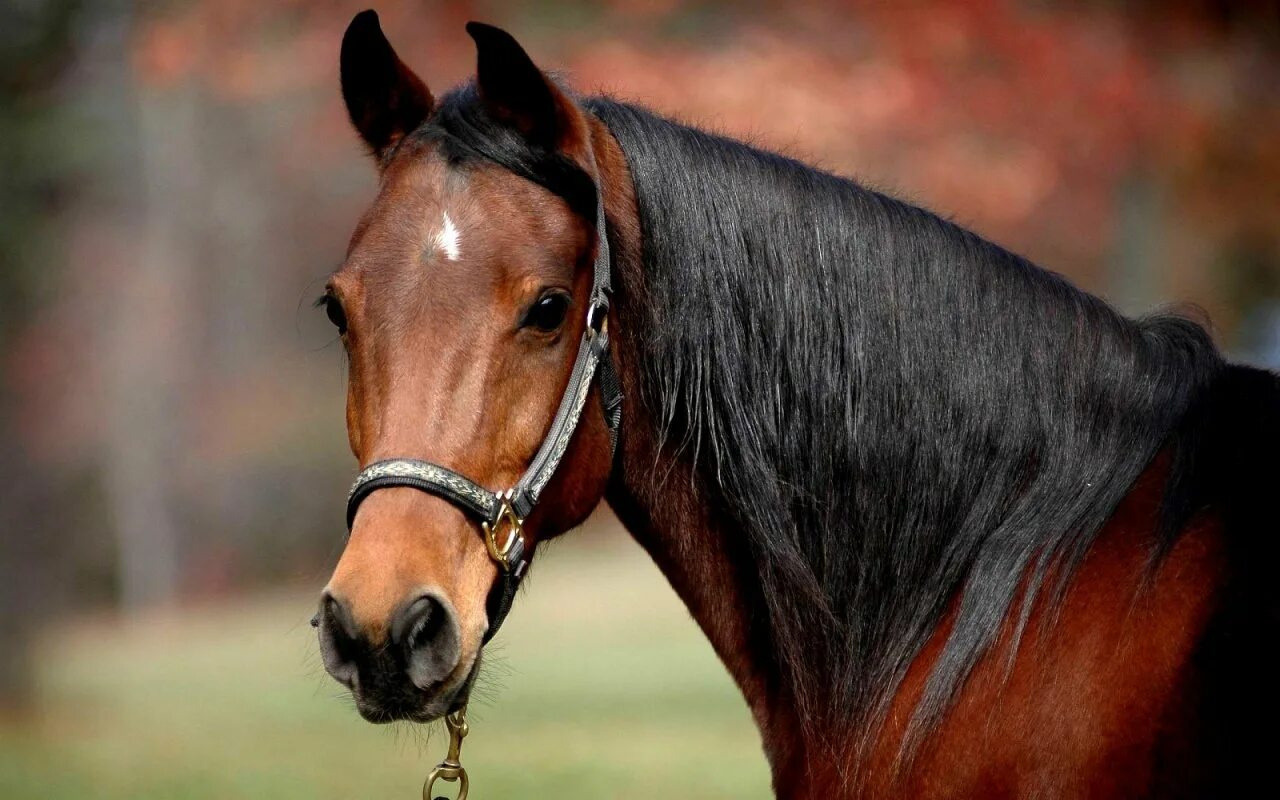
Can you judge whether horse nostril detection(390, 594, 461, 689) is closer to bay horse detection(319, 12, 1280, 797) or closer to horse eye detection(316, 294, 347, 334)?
bay horse detection(319, 12, 1280, 797)

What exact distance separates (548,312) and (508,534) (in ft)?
1.57

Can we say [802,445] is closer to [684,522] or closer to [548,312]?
[684,522]

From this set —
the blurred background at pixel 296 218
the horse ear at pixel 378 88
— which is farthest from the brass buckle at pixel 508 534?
the blurred background at pixel 296 218

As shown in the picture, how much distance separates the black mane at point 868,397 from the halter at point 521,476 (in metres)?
0.11

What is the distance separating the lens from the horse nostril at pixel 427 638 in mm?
2266

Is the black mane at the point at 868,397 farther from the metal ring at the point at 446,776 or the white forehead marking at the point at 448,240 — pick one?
the metal ring at the point at 446,776

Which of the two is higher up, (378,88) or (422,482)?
(378,88)

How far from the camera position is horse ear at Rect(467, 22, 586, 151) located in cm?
262

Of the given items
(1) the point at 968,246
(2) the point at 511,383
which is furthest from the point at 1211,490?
(2) the point at 511,383

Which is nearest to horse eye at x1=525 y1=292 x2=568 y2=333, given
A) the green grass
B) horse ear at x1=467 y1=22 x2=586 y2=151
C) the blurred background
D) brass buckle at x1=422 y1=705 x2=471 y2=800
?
horse ear at x1=467 y1=22 x2=586 y2=151

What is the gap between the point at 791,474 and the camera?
8.75 feet

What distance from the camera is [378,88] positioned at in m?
2.89

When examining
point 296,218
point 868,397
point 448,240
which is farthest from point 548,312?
point 296,218

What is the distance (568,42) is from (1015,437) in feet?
29.1
